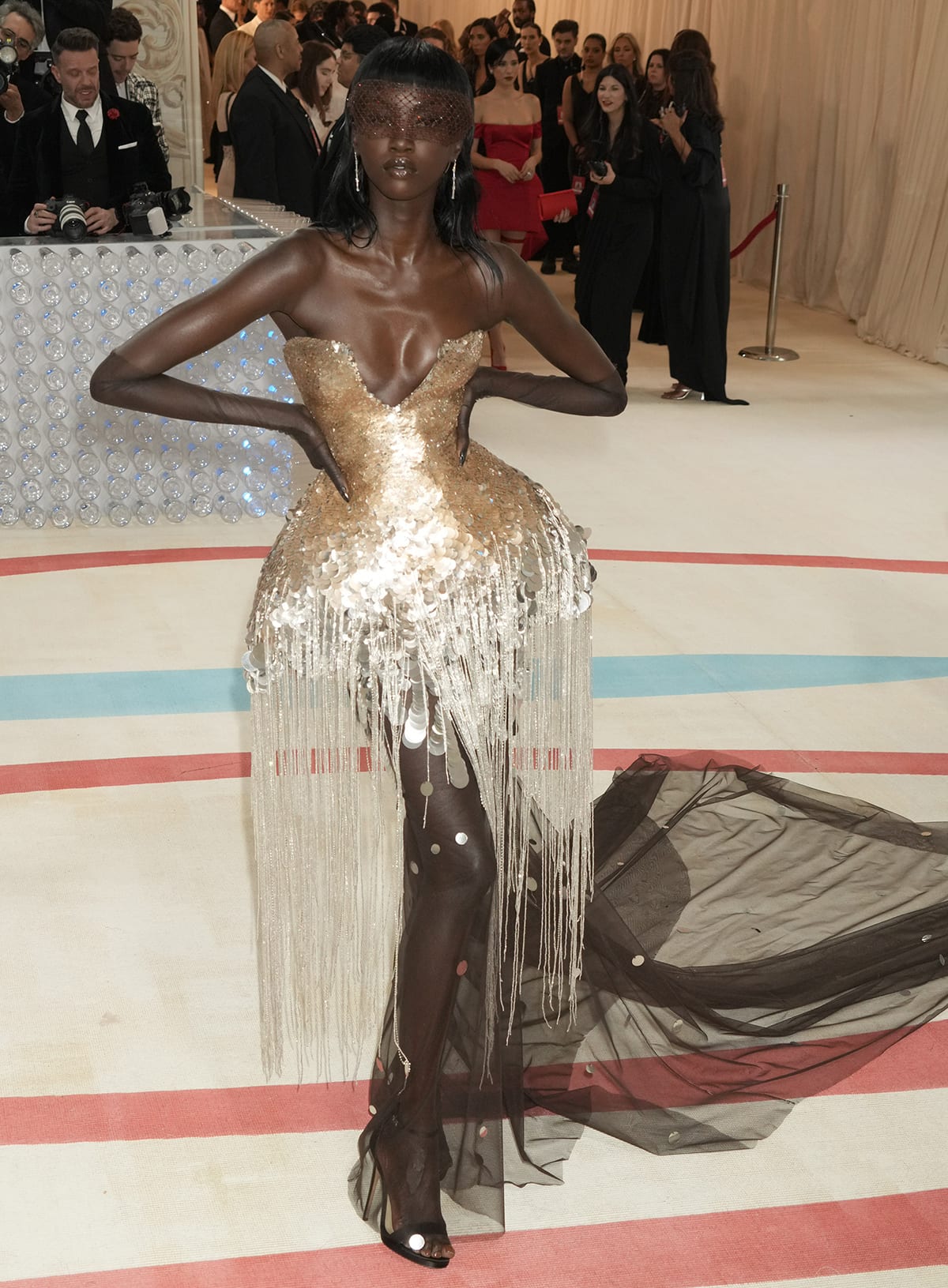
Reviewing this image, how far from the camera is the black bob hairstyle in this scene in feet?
6.03

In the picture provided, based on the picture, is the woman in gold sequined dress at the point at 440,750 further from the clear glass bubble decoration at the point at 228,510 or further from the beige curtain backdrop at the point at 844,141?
the beige curtain backdrop at the point at 844,141

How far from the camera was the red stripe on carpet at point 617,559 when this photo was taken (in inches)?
182

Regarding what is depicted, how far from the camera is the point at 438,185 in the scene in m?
1.95

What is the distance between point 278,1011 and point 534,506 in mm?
826

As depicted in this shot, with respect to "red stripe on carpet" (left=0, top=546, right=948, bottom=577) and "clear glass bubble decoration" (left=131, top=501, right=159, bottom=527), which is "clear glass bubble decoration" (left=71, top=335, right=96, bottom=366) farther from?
"red stripe on carpet" (left=0, top=546, right=948, bottom=577)

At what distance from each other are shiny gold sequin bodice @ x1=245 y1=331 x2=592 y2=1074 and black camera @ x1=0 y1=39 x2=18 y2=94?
14.7ft

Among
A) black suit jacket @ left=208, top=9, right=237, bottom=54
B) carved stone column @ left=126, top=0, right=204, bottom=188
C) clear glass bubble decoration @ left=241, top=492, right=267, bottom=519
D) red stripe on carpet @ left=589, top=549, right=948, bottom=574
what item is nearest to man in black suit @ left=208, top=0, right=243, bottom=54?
black suit jacket @ left=208, top=9, right=237, bottom=54

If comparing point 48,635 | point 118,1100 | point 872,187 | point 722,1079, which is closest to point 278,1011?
point 118,1100

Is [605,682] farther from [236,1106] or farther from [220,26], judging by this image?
[220,26]

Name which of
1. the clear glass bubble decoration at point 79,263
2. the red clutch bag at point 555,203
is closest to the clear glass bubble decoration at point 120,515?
the clear glass bubble decoration at point 79,263

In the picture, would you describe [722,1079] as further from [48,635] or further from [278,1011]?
[48,635]

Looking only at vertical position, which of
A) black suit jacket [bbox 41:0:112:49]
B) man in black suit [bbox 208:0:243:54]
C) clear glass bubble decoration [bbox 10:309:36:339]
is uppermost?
black suit jacket [bbox 41:0:112:49]

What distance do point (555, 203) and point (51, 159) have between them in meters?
1.89

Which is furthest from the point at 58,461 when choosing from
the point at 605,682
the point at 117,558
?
the point at 605,682
